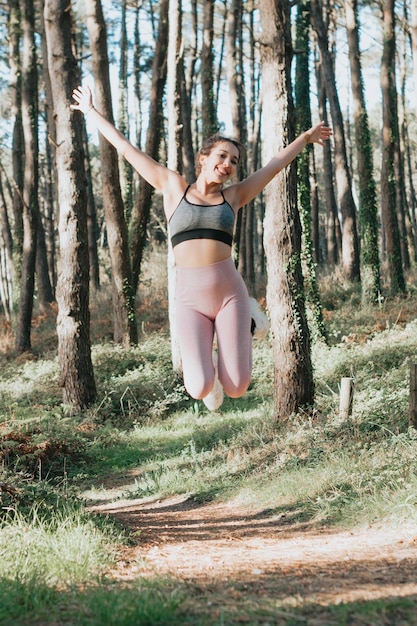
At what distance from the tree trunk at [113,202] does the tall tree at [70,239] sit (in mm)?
2399

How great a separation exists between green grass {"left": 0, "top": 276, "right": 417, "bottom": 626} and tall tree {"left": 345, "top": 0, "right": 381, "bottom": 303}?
894mm

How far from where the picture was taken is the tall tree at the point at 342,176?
20141 millimetres

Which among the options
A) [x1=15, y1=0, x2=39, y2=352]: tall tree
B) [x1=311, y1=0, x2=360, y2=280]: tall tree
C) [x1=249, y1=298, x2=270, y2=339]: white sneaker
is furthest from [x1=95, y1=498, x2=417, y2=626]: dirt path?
[x1=311, y1=0, x2=360, y2=280]: tall tree

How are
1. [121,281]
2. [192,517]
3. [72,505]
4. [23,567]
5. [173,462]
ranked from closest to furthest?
[23,567] < [72,505] < [192,517] < [173,462] < [121,281]

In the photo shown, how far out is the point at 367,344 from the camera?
535 inches

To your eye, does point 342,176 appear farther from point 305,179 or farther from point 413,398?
point 413,398

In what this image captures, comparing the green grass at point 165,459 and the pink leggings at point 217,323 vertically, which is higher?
the pink leggings at point 217,323

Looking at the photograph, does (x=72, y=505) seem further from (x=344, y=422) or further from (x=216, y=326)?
(x=344, y=422)

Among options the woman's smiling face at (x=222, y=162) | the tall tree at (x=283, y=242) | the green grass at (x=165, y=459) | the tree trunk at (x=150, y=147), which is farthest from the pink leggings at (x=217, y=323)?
the tree trunk at (x=150, y=147)

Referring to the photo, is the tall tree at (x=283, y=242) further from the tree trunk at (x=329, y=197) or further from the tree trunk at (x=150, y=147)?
the tree trunk at (x=329, y=197)

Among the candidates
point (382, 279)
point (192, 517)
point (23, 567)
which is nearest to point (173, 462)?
point (192, 517)

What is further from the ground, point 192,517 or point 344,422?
point 344,422

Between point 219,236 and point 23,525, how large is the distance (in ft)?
9.48

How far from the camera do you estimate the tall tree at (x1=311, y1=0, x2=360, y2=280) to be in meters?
20.1
